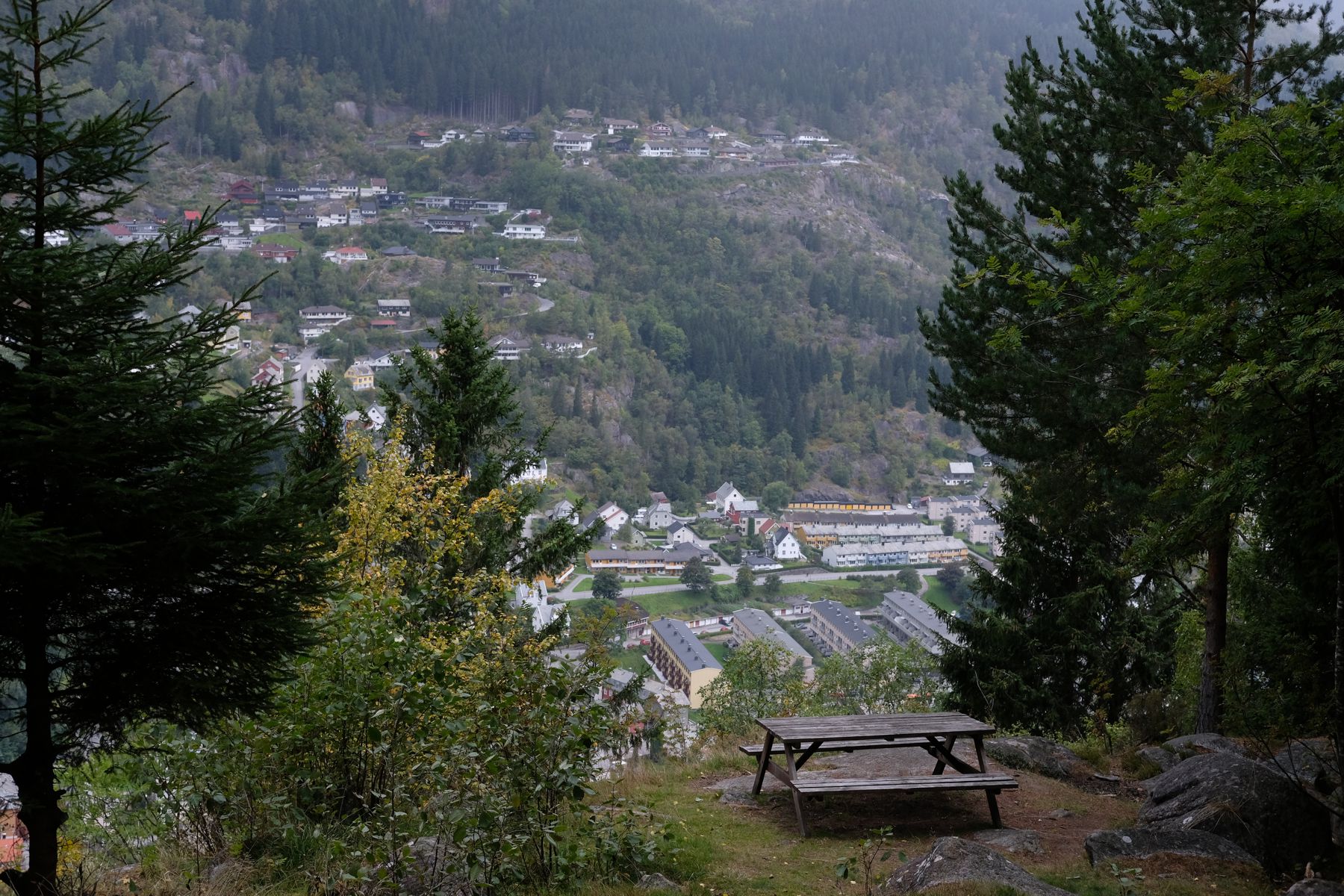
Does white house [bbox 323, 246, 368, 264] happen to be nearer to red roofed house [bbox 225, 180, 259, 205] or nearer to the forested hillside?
the forested hillside

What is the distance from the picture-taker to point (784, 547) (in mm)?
73000

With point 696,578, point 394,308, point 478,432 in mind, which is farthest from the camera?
point 394,308

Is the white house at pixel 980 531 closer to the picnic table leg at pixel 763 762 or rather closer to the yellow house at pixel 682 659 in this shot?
the yellow house at pixel 682 659

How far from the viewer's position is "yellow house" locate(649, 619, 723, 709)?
39.3 m

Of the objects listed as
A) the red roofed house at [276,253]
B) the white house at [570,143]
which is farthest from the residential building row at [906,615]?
the white house at [570,143]

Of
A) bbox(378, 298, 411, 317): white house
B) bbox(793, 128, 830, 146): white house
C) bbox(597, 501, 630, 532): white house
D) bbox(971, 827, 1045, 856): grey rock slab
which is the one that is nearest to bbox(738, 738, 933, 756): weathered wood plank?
bbox(971, 827, 1045, 856): grey rock slab

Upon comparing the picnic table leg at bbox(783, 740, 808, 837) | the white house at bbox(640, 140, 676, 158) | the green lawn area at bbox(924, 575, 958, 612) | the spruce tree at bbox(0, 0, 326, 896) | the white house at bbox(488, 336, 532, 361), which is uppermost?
the white house at bbox(640, 140, 676, 158)

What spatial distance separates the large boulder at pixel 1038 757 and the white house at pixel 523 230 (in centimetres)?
11678

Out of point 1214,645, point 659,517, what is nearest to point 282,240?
point 659,517

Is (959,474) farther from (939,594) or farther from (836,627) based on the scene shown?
(836,627)

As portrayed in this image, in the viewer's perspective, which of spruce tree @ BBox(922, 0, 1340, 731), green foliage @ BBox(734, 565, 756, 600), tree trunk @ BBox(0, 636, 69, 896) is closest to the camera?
tree trunk @ BBox(0, 636, 69, 896)

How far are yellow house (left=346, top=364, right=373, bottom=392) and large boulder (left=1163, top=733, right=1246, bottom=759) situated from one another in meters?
71.1

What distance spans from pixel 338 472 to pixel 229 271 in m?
102

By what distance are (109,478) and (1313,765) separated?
6.61 meters
